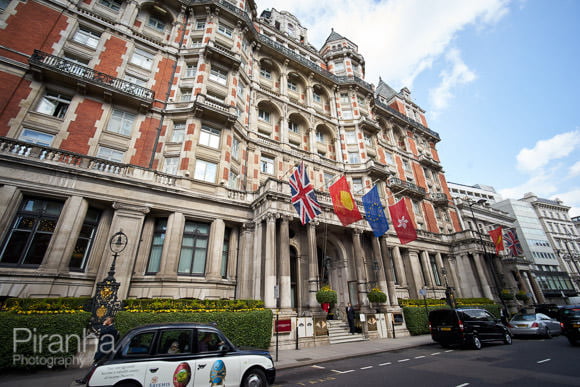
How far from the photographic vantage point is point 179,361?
5.21 metres

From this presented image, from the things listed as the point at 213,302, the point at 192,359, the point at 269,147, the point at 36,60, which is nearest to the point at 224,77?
the point at 269,147

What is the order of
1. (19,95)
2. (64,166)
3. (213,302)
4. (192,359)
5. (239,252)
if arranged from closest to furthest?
(192,359), (213,302), (64,166), (19,95), (239,252)

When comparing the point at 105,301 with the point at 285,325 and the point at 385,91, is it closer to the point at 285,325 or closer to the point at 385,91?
the point at 285,325

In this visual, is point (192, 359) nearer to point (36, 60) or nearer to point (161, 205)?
point (161, 205)

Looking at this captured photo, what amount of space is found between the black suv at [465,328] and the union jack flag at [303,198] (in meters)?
9.05

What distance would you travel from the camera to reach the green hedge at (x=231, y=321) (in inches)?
390

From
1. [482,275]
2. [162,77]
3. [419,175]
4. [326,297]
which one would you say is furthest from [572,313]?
[162,77]

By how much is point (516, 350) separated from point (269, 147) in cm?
2121

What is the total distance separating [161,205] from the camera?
1504 centimetres

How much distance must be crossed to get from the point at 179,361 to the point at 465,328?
13.9m

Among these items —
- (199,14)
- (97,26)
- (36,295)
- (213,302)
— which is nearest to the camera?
(36,295)

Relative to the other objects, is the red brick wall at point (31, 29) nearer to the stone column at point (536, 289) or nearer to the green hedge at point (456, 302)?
the green hedge at point (456, 302)

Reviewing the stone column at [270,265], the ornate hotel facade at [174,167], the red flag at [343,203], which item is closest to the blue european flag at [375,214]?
the red flag at [343,203]

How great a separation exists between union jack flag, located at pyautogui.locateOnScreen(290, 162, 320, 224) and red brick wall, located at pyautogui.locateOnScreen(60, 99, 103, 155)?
45.1 feet
